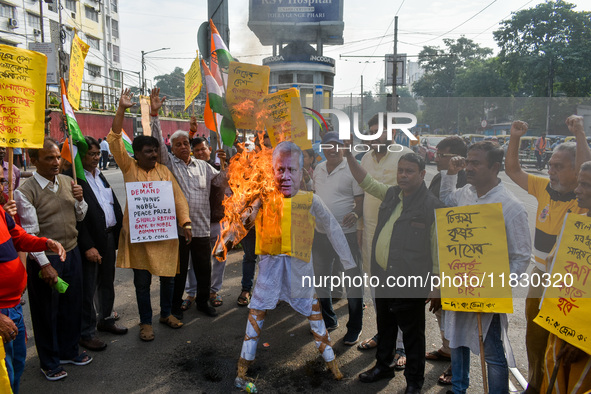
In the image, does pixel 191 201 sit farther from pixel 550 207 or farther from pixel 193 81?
pixel 550 207

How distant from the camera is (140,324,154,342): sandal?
4.34 m

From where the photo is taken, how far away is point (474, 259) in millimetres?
3006

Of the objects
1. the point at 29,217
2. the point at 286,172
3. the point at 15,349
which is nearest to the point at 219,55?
the point at 286,172

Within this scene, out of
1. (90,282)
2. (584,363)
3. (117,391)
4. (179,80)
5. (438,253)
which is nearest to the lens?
(584,363)

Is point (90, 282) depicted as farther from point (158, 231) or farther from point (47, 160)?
point (47, 160)

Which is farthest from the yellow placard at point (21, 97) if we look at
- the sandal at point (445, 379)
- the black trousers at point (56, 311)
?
the sandal at point (445, 379)

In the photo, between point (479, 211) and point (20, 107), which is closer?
point (479, 211)

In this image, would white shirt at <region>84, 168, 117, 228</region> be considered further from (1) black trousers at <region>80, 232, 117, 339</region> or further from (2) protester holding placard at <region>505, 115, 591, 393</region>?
(2) protester holding placard at <region>505, 115, 591, 393</region>

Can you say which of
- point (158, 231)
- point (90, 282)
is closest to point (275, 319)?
point (158, 231)

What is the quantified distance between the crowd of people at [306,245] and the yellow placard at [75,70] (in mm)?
452

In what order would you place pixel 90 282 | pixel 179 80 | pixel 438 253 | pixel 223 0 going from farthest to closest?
pixel 179 80
pixel 223 0
pixel 90 282
pixel 438 253

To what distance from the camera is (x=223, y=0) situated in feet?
21.6

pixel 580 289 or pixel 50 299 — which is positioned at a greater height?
pixel 580 289

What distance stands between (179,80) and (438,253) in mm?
73109
